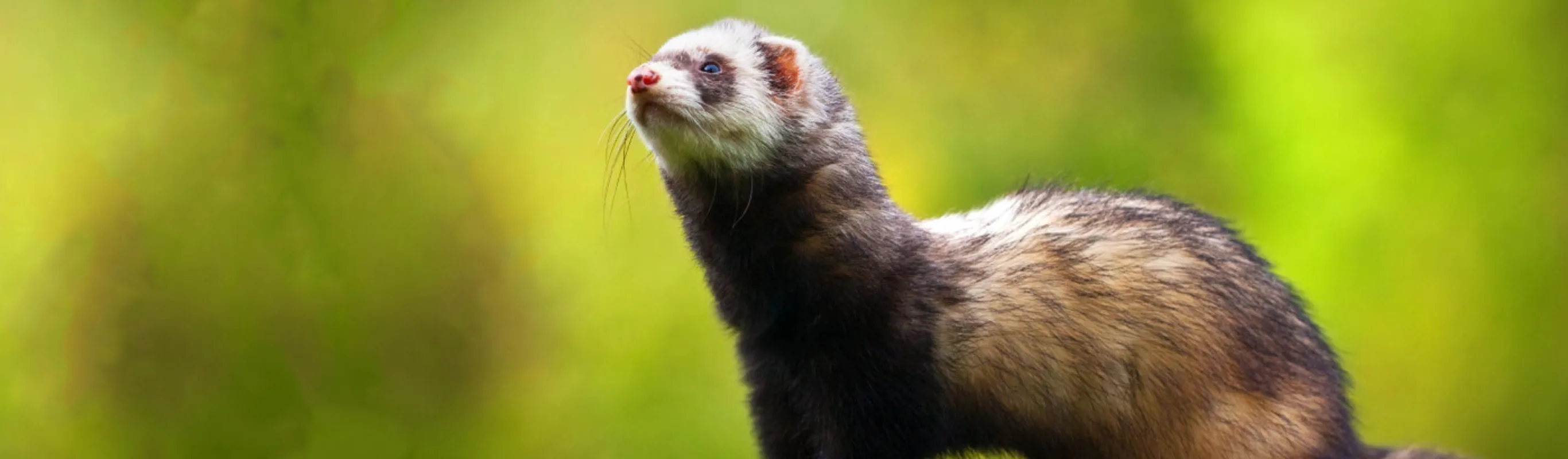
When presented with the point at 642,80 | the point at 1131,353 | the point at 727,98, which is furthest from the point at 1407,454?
the point at 642,80

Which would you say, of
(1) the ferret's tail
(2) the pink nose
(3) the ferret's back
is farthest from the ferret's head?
(1) the ferret's tail

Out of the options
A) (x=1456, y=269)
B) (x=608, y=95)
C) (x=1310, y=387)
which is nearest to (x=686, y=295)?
(x=608, y=95)

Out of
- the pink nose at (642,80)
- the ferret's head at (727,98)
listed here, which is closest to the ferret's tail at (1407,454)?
the ferret's head at (727,98)

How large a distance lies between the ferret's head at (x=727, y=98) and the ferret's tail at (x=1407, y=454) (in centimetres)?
131

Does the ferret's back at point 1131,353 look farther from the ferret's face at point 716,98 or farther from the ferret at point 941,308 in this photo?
the ferret's face at point 716,98

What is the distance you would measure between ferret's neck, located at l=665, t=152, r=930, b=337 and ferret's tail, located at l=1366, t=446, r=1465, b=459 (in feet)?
3.62

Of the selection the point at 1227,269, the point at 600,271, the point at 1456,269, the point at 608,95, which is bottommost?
the point at 1227,269

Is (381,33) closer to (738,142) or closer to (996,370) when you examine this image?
(738,142)

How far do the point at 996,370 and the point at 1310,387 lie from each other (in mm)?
608

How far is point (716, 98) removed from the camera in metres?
2.05

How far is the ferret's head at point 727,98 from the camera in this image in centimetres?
198

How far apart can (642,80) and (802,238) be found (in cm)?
41

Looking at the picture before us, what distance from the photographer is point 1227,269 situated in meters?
2.38

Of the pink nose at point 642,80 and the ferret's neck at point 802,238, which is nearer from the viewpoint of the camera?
the pink nose at point 642,80
